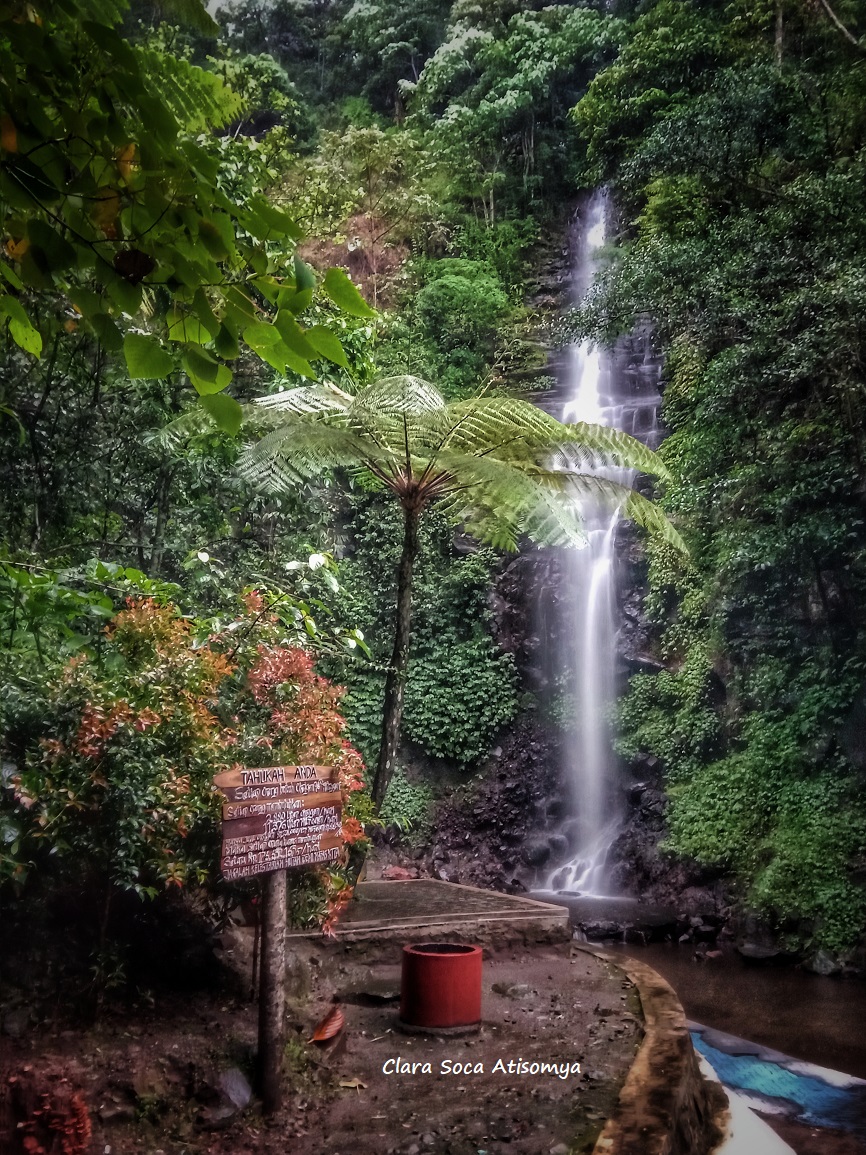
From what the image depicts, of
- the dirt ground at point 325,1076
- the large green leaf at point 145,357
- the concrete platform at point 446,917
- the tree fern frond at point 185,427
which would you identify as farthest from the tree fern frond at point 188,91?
the concrete platform at point 446,917

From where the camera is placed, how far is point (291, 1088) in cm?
273

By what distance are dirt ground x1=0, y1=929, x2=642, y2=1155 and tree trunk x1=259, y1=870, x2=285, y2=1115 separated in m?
0.08

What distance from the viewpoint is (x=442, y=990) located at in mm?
3195

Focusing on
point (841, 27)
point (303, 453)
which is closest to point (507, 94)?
point (841, 27)

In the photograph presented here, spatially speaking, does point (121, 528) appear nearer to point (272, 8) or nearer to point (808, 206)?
point (272, 8)

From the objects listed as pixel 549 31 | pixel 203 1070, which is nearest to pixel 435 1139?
pixel 203 1070

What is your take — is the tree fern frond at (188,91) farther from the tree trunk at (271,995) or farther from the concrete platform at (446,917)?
the concrete platform at (446,917)

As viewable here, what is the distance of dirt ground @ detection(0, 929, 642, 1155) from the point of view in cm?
244

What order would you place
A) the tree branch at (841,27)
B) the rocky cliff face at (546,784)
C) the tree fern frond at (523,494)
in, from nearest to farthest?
the tree fern frond at (523,494)
the tree branch at (841,27)
the rocky cliff face at (546,784)

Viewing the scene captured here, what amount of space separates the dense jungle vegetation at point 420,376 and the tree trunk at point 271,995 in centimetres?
32

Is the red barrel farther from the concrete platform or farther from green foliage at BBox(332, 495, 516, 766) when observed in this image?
green foliage at BBox(332, 495, 516, 766)

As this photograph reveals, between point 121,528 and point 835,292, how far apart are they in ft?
15.5

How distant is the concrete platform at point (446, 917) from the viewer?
3947 mm

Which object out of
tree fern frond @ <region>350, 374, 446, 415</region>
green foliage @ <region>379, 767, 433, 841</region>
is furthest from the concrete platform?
green foliage @ <region>379, 767, 433, 841</region>
